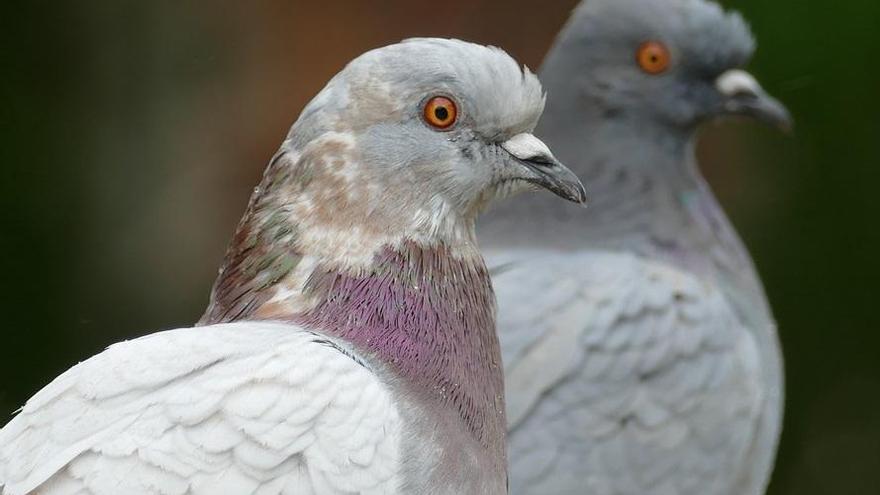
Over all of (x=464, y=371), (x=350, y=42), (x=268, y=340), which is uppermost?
(x=268, y=340)

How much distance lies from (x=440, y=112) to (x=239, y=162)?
4.40 meters

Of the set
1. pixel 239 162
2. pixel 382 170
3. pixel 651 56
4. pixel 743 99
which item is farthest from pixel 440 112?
pixel 239 162

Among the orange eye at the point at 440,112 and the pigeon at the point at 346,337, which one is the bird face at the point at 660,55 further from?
the orange eye at the point at 440,112

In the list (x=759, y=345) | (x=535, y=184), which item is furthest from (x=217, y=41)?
(x=535, y=184)

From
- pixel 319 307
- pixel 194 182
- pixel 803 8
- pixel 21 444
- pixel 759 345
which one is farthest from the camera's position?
pixel 194 182

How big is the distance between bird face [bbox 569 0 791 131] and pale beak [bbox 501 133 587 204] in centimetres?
182

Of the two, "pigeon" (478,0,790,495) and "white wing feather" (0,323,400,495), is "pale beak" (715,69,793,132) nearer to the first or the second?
"pigeon" (478,0,790,495)

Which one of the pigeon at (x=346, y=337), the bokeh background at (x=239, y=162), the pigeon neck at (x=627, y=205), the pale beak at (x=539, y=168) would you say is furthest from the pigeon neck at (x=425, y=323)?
the bokeh background at (x=239, y=162)

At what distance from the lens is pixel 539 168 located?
10.3 ft

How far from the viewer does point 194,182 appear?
286 inches

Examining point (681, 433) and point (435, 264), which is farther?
point (681, 433)

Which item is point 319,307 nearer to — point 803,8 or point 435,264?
point 435,264

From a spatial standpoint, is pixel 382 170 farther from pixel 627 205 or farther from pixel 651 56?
pixel 651 56

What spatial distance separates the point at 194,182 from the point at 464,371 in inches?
180
